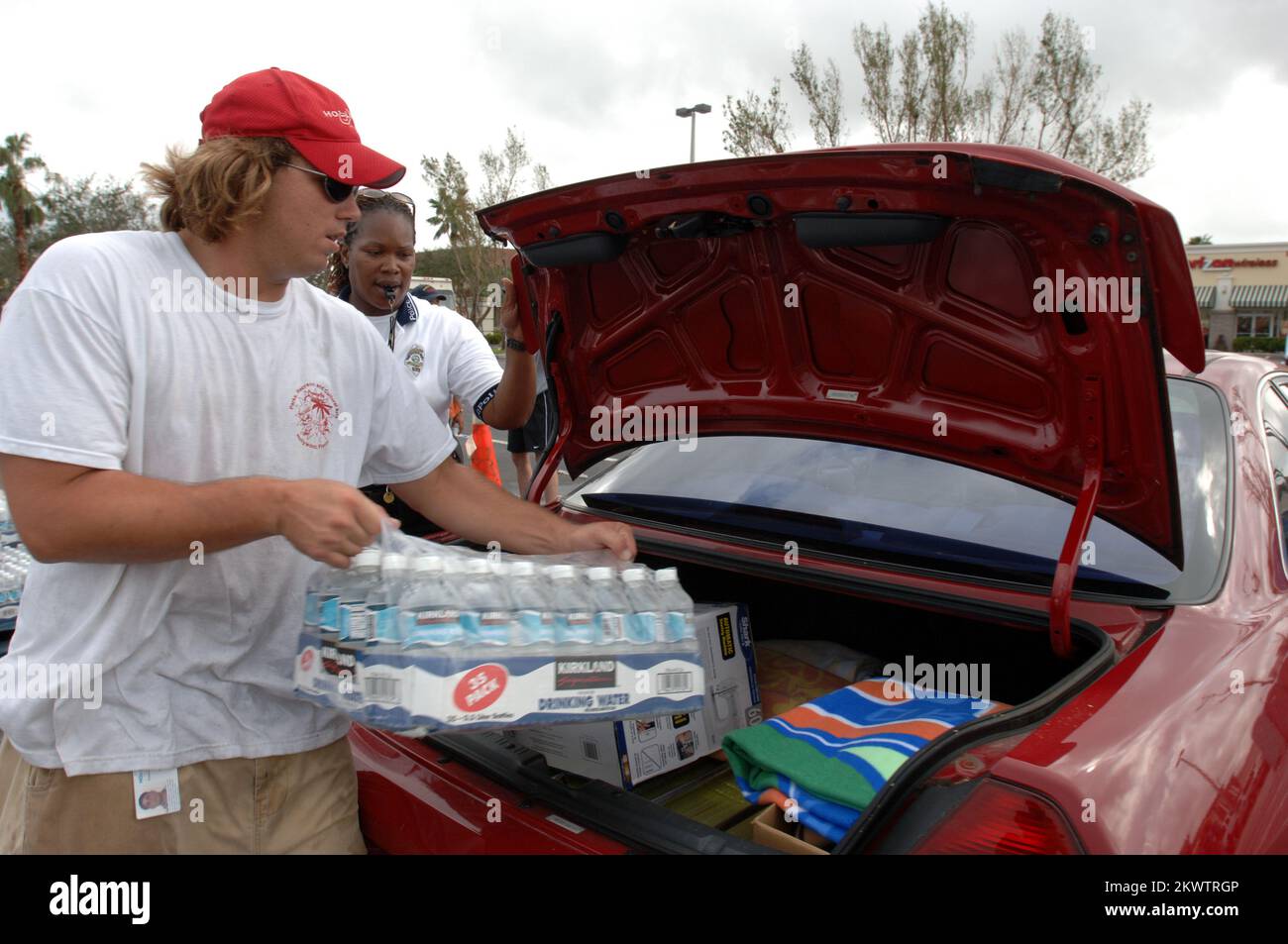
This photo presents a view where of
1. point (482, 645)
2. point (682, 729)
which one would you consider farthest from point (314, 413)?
point (682, 729)

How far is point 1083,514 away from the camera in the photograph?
71.6 inches

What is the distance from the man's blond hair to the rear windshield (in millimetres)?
1434

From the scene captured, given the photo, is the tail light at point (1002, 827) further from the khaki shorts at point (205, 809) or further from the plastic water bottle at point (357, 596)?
the khaki shorts at point (205, 809)

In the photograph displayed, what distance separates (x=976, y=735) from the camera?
144 cm

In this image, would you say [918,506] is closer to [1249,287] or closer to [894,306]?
[894,306]

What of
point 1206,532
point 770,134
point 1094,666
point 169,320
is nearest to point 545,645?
point 169,320

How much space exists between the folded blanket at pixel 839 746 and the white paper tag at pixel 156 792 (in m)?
0.98

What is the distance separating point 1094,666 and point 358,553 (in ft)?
4.13

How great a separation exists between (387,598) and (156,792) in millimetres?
541

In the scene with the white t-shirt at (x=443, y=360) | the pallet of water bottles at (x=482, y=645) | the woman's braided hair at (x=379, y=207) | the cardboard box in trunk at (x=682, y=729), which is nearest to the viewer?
the pallet of water bottles at (x=482, y=645)

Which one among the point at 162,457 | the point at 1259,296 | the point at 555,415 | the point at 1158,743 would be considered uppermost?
the point at 1259,296

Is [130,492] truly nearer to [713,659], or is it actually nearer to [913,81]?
[713,659]

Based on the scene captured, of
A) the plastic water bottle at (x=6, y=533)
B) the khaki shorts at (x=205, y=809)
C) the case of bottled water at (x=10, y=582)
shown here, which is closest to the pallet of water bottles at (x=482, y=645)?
the khaki shorts at (x=205, y=809)

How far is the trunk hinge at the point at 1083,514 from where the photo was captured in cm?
178
